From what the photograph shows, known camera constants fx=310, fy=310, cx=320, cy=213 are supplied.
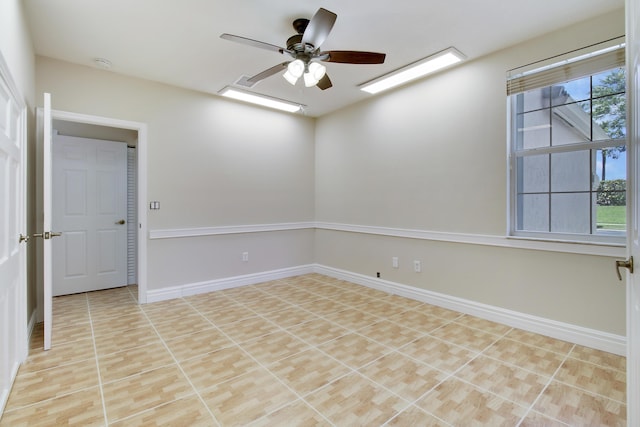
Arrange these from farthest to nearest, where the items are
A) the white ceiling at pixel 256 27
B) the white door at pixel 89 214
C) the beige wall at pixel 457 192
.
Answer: the white door at pixel 89 214 → the beige wall at pixel 457 192 → the white ceiling at pixel 256 27

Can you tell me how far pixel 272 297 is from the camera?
3916 millimetres

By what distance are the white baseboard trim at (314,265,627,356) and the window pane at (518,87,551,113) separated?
1943 mm

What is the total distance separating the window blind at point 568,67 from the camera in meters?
2.41

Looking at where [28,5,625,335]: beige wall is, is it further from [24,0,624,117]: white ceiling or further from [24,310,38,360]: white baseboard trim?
[24,310,38,360]: white baseboard trim

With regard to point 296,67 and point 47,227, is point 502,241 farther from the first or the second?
point 47,227

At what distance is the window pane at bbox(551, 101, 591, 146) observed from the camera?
8.63 feet

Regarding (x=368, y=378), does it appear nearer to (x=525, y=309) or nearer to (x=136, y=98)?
(x=525, y=309)

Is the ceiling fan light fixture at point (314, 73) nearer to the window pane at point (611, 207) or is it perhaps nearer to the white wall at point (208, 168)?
the white wall at point (208, 168)

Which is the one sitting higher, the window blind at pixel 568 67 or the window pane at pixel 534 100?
the window blind at pixel 568 67

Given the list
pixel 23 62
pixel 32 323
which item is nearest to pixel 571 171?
pixel 23 62

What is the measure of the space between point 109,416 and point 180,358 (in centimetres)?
67

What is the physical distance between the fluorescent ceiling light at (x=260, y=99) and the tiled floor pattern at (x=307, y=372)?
2.73 metres

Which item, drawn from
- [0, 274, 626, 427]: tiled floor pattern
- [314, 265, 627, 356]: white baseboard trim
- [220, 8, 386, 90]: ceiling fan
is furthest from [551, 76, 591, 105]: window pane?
[0, 274, 626, 427]: tiled floor pattern

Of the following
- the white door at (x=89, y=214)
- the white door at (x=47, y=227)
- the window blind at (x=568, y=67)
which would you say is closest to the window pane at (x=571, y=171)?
the window blind at (x=568, y=67)
